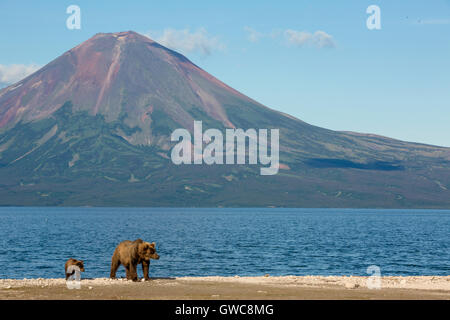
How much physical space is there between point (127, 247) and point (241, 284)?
18.5 ft

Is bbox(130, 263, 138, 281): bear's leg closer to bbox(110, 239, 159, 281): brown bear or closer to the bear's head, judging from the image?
bbox(110, 239, 159, 281): brown bear

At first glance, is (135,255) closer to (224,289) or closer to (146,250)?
(146,250)

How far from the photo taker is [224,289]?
2758 cm
